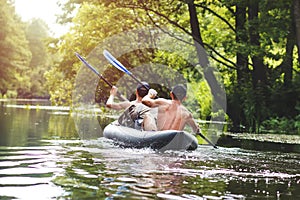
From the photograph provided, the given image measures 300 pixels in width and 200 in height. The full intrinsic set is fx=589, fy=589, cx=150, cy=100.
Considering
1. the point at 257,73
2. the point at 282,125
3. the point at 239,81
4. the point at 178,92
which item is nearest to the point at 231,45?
the point at 257,73

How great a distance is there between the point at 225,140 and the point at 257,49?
19.9 ft

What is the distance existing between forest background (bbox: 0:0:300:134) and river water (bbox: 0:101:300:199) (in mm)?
9103

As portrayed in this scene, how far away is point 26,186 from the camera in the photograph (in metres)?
6.45

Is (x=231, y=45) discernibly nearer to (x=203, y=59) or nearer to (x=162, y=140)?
(x=203, y=59)

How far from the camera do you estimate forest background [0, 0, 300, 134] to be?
20406 millimetres

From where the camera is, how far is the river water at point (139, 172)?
6.29 metres

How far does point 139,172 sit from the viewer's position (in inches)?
309

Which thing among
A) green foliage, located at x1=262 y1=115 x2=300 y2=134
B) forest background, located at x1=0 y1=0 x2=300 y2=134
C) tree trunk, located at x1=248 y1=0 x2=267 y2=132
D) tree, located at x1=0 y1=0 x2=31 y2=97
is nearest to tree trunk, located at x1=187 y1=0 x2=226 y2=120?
forest background, located at x1=0 y1=0 x2=300 y2=134

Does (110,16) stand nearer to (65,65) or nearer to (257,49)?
(65,65)

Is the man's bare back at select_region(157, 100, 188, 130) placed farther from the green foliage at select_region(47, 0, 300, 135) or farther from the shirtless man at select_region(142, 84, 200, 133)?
the green foliage at select_region(47, 0, 300, 135)

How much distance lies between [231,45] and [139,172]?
13587 mm

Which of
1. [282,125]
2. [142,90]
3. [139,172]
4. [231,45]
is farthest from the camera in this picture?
[231,45]

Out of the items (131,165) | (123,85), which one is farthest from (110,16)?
(131,165)

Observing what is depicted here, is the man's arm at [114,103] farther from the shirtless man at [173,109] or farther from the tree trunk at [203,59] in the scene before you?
the tree trunk at [203,59]
